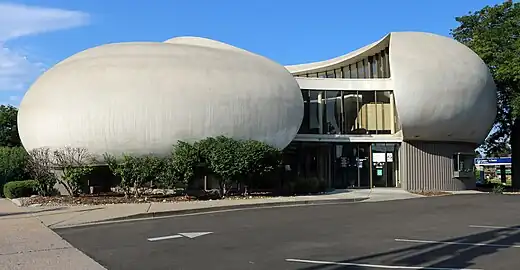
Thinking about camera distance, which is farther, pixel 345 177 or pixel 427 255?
pixel 345 177

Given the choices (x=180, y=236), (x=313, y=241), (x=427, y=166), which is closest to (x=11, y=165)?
(x=180, y=236)

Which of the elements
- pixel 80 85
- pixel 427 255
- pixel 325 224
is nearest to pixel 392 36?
pixel 80 85

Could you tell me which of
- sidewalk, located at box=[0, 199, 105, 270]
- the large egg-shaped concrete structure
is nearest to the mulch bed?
sidewalk, located at box=[0, 199, 105, 270]

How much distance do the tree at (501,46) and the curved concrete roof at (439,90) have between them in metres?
1.45

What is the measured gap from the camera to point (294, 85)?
86.9ft

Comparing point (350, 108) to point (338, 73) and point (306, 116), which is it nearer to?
point (306, 116)

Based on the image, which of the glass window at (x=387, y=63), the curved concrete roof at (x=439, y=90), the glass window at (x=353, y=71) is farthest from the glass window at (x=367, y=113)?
the glass window at (x=353, y=71)

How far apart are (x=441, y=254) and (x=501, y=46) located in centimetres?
2694

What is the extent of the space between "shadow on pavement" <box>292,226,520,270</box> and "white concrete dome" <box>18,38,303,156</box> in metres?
14.5

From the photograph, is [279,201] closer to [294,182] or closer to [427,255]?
[294,182]

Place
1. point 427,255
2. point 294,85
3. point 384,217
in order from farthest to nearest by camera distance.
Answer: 1. point 294,85
2. point 384,217
3. point 427,255

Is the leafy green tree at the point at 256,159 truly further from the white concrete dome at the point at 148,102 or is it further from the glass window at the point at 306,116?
the glass window at the point at 306,116

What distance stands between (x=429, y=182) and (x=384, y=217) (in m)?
14.6

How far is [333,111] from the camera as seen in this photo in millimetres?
30375
